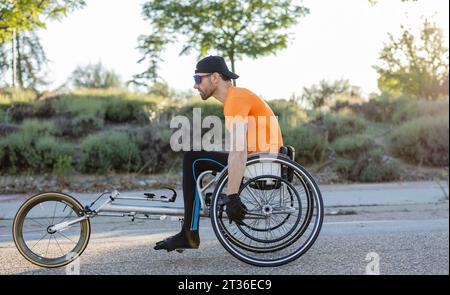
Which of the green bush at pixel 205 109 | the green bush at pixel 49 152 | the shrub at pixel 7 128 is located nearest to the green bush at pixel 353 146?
the green bush at pixel 205 109

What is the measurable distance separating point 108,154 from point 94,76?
42.3 feet

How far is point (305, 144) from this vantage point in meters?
13.0

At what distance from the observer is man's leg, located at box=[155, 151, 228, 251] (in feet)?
13.0

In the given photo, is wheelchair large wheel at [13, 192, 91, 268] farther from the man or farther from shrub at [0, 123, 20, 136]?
shrub at [0, 123, 20, 136]

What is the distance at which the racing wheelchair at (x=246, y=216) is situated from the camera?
3.94m

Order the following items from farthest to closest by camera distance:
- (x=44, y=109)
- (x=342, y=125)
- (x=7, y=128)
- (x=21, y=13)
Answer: (x=342, y=125), (x=44, y=109), (x=7, y=128), (x=21, y=13)

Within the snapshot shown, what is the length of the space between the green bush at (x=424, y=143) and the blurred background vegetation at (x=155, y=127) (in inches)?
1.0

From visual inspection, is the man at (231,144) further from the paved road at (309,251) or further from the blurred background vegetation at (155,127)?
the blurred background vegetation at (155,127)

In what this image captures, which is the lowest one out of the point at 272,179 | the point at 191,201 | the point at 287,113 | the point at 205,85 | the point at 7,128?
the point at 191,201

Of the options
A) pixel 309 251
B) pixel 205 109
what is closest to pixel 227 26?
pixel 205 109

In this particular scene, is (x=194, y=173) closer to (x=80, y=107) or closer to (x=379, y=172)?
(x=379, y=172)

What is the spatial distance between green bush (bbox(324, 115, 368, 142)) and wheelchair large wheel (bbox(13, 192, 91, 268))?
1125 cm

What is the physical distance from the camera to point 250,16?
682 inches

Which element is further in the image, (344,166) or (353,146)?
(353,146)
